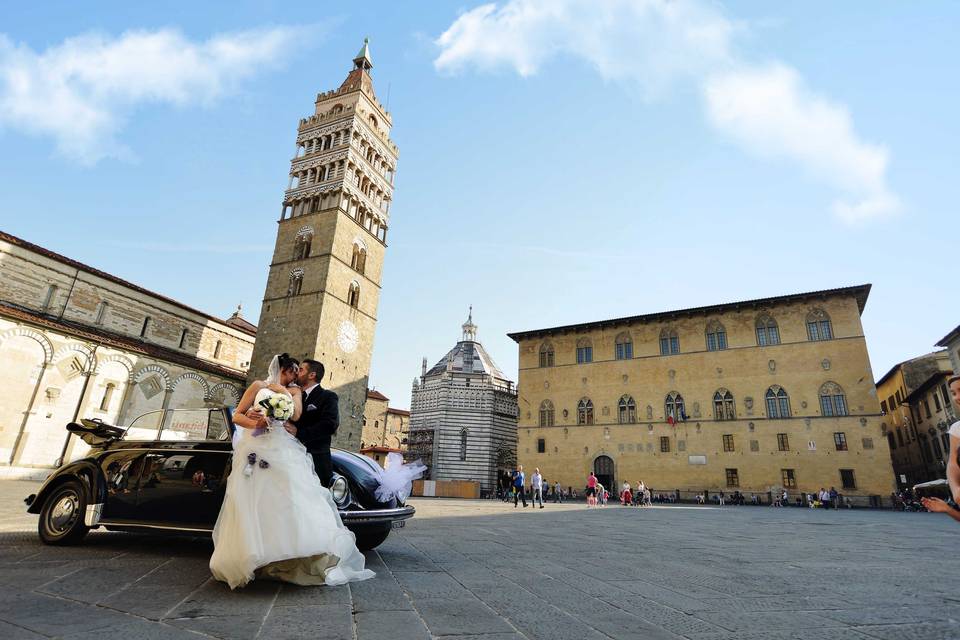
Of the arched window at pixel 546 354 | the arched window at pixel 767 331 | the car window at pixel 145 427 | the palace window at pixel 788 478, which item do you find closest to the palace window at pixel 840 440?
the palace window at pixel 788 478

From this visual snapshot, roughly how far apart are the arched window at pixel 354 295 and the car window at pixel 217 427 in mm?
27931

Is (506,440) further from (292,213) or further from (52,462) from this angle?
(52,462)

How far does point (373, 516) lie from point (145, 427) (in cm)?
248

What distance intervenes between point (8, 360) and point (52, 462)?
449 cm

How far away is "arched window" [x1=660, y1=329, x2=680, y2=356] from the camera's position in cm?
3084

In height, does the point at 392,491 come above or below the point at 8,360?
below

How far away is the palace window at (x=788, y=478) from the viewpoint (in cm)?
2597

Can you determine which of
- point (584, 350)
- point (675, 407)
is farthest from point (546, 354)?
point (675, 407)

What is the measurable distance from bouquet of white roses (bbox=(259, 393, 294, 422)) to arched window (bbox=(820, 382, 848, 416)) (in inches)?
1216

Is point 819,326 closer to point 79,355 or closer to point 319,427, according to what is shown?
point 319,427

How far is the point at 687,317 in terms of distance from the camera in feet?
101

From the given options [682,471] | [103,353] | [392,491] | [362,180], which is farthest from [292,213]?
[392,491]

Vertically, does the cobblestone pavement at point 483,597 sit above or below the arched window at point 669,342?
below

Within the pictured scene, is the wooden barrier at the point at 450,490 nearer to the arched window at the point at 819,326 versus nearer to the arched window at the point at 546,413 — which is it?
the arched window at the point at 546,413
